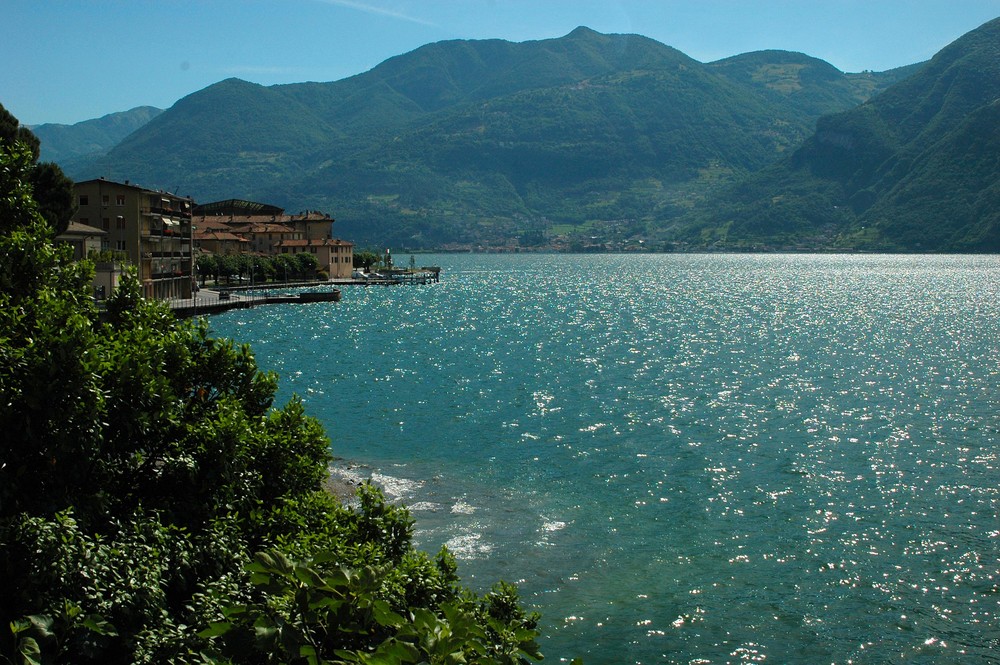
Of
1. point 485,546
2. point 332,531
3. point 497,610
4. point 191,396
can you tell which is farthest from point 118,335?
point 485,546

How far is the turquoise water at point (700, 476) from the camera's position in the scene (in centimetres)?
2352

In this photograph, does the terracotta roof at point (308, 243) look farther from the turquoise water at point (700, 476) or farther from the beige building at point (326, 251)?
the turquoise water at point (700, 476)

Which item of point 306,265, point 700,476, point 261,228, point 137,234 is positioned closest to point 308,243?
point 261,228

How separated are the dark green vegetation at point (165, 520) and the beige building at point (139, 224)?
89786 millimetres

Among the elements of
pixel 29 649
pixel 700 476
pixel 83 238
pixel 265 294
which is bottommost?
pixel 700 476

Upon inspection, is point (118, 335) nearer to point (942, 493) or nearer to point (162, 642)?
point (162, 642)

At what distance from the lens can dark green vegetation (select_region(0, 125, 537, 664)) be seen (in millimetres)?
9422

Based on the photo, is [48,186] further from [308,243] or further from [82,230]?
[308,243]

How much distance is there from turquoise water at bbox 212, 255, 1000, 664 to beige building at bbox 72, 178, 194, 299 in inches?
981

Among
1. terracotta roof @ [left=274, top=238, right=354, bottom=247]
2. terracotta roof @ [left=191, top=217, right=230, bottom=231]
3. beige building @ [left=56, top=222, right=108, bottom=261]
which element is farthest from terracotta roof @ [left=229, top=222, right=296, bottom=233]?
beige building @ [left=56, top=222, right=108, bottom=261]

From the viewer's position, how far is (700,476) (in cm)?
3759

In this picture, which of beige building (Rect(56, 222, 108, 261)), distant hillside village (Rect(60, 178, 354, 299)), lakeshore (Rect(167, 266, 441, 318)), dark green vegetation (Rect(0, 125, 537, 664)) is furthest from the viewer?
lakeshore (Rect(167, 266, 441, 318))

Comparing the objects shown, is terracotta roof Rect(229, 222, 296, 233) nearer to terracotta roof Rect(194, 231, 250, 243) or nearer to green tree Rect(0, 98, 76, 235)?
terracotta roof Rect(194, 231, 250, 243)

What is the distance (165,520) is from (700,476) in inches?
1099
